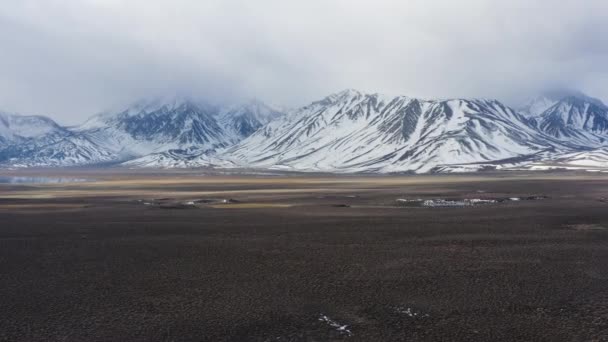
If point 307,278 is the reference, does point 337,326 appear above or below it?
below

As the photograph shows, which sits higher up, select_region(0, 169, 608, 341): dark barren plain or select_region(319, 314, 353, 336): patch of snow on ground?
select_region(0, 169, 608, 341): dark barren plain

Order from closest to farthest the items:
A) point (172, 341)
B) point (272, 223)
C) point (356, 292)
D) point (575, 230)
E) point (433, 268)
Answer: point (172, 341)
point (356, 292)
point (433, 268)
point (575, 230)
point (272, 223)

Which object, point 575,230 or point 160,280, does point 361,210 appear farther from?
point 160,280

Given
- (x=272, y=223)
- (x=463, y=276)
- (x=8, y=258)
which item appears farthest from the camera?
(x=272, y=223)

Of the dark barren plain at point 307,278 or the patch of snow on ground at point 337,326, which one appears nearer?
the patch of snow on ground at point 337,326

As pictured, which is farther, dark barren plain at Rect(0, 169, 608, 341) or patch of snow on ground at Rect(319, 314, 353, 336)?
dark barren plain at Rect(0, 169, 608, 341)

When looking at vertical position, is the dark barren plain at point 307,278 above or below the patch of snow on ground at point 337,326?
above

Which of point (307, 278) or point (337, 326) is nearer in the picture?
point (337, 326)

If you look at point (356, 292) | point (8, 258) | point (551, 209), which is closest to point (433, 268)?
point (356, 292)
